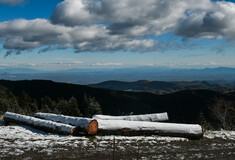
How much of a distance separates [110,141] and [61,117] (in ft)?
14.2

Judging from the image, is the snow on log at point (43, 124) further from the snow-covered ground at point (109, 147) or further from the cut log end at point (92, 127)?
the cut log end at point (92, 127)

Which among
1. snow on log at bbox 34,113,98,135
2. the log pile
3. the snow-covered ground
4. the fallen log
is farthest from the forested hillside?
the snow-covered ground

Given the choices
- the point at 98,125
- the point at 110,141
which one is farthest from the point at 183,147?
the point at 98,125

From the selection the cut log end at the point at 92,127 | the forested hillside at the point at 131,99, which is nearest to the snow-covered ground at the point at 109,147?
the cut log end at the point at 92,127

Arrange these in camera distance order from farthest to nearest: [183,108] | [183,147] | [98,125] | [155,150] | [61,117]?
1. [183,108]
2. [61,117]
3. [98,125]
4. [183,147]
5. [155,150]

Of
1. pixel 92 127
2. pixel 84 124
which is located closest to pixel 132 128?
pixel 92 127

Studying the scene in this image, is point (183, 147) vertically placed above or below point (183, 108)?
above

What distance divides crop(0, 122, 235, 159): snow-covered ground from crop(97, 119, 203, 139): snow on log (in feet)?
1.35

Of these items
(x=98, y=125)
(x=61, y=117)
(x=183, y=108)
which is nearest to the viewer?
(x=98, y=125)

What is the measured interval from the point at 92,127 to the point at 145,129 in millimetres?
3098

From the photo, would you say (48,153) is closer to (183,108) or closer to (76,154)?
(76,154)

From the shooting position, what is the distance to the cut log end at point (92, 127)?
1001cm

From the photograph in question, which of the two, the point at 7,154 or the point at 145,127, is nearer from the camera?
the point at 7,154

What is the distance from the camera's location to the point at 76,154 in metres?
7.23
